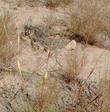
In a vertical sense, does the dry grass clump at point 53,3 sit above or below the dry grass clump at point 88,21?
above

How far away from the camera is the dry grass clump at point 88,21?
3.25m

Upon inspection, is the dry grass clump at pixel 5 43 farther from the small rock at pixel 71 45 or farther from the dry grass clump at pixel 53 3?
the dry grass clump at pixel 53 3

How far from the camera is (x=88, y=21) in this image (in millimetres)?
3291

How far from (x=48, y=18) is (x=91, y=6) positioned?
0.45 m

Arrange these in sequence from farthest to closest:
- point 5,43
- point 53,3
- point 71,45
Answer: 1. point 53,3
2. point 71,45
3. point 5,43

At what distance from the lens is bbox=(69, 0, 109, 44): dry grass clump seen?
325cm

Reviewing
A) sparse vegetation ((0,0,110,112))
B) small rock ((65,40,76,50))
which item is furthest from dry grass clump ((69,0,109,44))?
small rock ((65,40,76,50))

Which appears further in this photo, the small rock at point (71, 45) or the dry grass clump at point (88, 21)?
the dry grass clump at point (88, 21)

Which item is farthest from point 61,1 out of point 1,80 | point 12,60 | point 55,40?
point 1,80

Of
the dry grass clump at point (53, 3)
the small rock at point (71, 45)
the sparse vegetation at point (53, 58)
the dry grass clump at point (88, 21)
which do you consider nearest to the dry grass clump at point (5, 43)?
the sparse vegetation at point (53, 58)

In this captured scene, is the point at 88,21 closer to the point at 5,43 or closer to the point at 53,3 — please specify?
the point at 53,3

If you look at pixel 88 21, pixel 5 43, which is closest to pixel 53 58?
pixel 5 43

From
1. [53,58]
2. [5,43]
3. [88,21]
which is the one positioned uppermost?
[88,21]

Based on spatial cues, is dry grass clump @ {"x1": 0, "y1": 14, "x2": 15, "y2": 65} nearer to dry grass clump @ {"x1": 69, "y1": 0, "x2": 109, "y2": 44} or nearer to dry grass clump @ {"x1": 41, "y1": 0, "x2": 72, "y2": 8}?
dry grass clump @ {"x1": 69, "y1": 0, "x2": 109, "y2": 44}
